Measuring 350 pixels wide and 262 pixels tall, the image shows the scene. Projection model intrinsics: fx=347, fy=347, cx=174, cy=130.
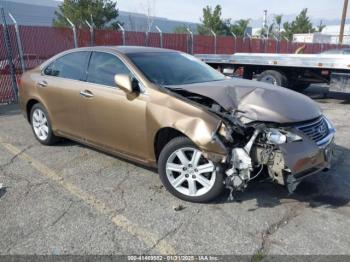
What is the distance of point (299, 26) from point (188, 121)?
4114cm

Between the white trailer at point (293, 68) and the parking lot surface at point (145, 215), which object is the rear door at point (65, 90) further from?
the white trailer at point (293, 68)

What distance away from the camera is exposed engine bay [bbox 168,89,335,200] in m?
3.35

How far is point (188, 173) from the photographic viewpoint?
371 centimetres

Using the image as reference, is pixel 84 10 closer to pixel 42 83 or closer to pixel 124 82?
pixel 42 83

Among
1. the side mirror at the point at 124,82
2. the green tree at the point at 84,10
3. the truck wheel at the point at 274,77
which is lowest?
the truck wheel at the point at 274,77

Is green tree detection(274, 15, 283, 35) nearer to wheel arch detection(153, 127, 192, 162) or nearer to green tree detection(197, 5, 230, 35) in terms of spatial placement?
A: green tree detection(197, 5, 230, 35)

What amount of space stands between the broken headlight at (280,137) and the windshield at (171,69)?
1.37m

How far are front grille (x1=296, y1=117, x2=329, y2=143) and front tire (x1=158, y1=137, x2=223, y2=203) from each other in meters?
1.01

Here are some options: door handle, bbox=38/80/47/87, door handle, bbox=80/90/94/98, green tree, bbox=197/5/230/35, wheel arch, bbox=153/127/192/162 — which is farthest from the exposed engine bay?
green tree, bbox=197/5/230/35

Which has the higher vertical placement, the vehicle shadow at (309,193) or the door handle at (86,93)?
the door handle at (86,93)

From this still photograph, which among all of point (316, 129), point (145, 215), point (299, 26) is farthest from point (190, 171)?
point (299, 26)

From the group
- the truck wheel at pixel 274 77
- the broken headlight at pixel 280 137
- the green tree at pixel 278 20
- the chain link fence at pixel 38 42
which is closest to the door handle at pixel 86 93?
the broken headlight at pixel 280 137

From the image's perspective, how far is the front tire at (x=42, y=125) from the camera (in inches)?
216

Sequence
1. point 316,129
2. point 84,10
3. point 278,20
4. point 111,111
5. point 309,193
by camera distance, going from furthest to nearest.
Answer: point 278,20
point 84,10
point 111,111
point 309,193
point 316,129
